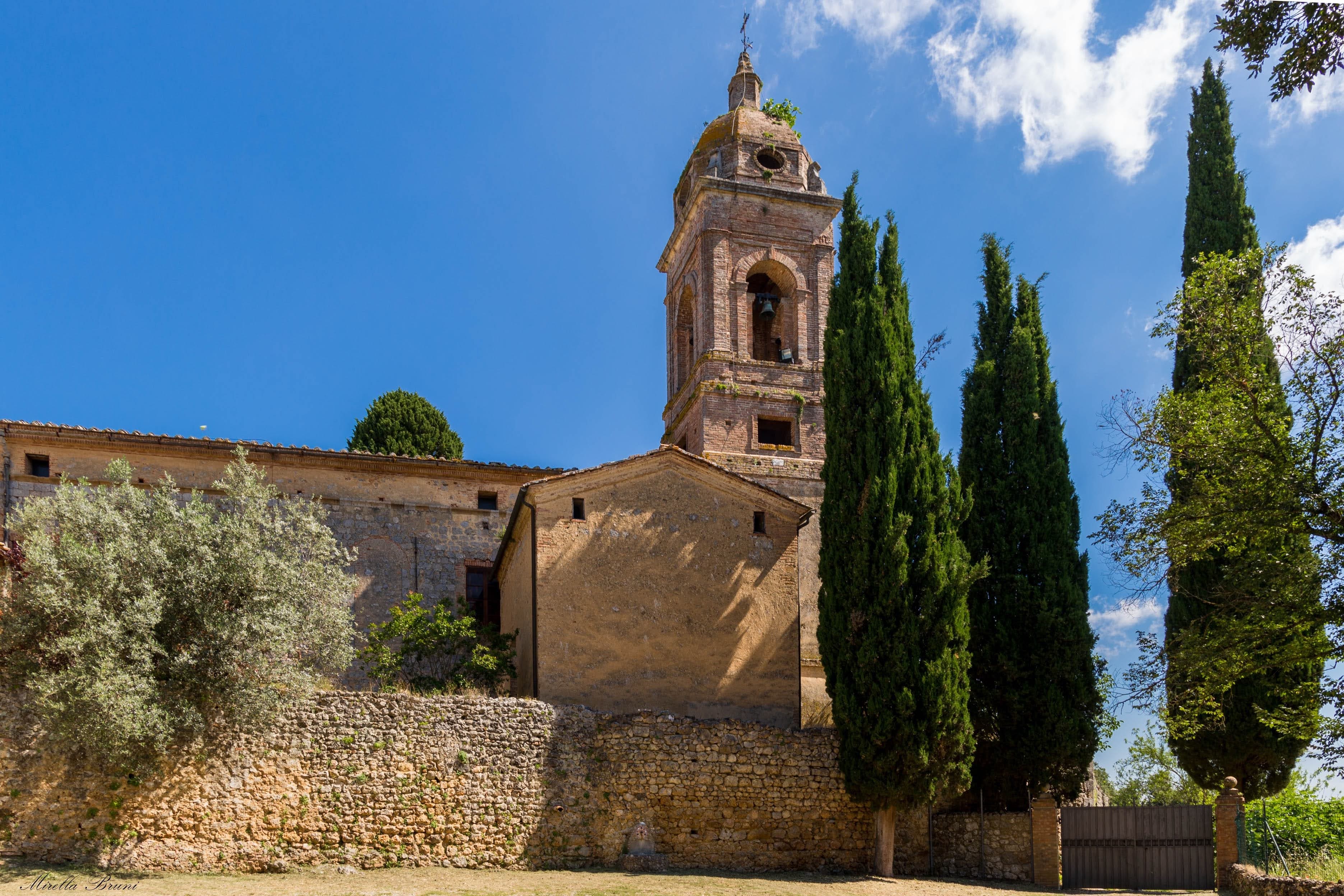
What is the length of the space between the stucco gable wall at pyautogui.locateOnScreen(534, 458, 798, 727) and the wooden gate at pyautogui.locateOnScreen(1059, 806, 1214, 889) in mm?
5255

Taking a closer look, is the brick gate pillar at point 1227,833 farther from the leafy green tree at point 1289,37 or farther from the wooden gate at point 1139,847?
the leafy green tree at point 1289,37

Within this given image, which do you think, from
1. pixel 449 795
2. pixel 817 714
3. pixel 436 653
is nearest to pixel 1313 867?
pixel 817 714

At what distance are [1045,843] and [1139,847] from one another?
1.52 metres

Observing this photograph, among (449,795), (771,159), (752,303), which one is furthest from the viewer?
(771,159)

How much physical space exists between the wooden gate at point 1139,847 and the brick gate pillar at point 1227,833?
0.33 ft

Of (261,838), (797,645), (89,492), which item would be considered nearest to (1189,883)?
(797,645)

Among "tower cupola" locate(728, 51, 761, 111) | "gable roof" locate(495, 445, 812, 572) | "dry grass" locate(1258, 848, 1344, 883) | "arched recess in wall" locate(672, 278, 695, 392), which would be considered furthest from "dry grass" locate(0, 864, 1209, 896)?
"tower cupola" locate(728, 51, 761, 111)

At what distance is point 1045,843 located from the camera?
738 inches

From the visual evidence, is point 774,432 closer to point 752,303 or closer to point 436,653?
point 752,303

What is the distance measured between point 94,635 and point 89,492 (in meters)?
5.52

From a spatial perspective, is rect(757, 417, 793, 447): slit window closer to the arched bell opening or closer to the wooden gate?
the arched bell opening

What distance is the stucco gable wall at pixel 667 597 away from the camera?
20719 mm

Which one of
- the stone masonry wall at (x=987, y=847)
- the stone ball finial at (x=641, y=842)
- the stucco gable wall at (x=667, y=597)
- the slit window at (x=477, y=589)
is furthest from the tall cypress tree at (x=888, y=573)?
the slit window at (x=477, y=589)

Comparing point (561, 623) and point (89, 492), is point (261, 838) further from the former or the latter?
point (89, 492)
